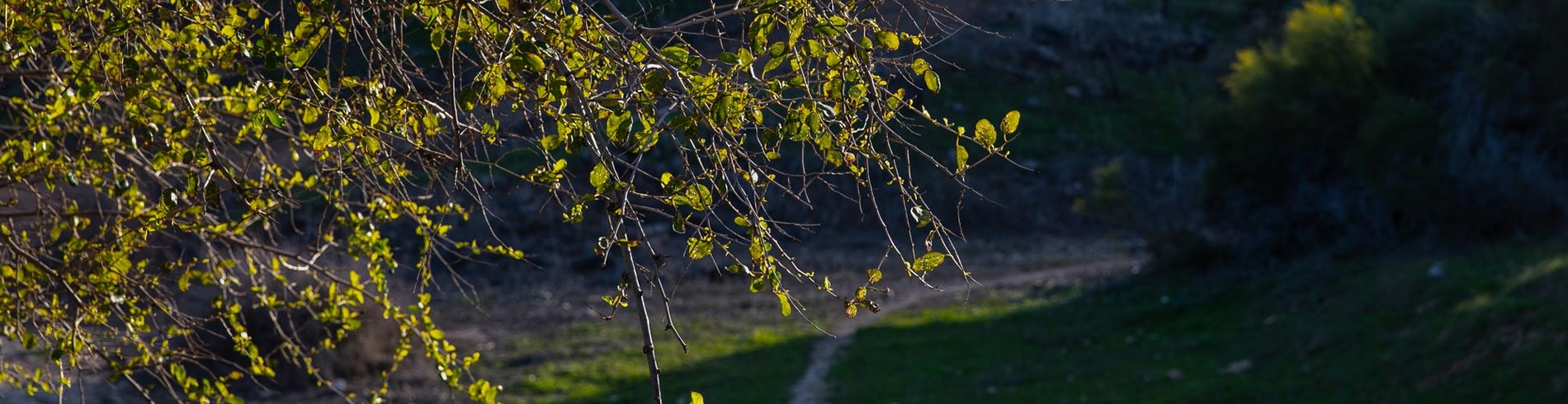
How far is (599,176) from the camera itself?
2691mm

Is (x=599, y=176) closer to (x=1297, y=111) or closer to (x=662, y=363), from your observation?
(x=662, y=363)

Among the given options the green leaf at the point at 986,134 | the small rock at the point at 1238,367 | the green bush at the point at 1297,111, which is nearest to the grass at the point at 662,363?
the small rock at the point at 1238,367

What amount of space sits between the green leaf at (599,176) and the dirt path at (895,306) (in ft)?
31.3

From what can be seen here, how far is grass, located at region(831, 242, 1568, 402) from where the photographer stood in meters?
11.2

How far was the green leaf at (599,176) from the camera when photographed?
A: 2682 mm

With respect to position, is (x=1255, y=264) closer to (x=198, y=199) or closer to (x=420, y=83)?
(x=420, y=83)

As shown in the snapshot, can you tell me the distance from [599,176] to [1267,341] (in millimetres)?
13729

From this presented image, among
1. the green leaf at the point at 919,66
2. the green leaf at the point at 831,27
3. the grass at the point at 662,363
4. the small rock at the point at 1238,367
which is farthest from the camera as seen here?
the grass at the point at 662,363

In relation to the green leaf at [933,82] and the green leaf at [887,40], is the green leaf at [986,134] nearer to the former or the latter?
the green leaf at [933,82]

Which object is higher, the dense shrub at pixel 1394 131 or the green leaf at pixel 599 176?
the dense shrub at pixel 1394 131

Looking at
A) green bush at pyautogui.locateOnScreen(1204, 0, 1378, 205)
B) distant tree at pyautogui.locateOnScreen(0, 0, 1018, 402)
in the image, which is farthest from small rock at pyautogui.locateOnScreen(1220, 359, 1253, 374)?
distant tree at pyautogui.locateOnScreen(0, 0, 1018, 402)

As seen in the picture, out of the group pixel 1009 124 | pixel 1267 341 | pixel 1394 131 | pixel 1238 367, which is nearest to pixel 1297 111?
pixel 1394 131

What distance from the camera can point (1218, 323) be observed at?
17.7 metres

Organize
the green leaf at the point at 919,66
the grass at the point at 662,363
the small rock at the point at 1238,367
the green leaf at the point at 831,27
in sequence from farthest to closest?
the grass at the point at 662,363 → the small rock at the point at 1238,367 → the green leaf at the point at 919,66 → the green leaf at the point at 831,27
